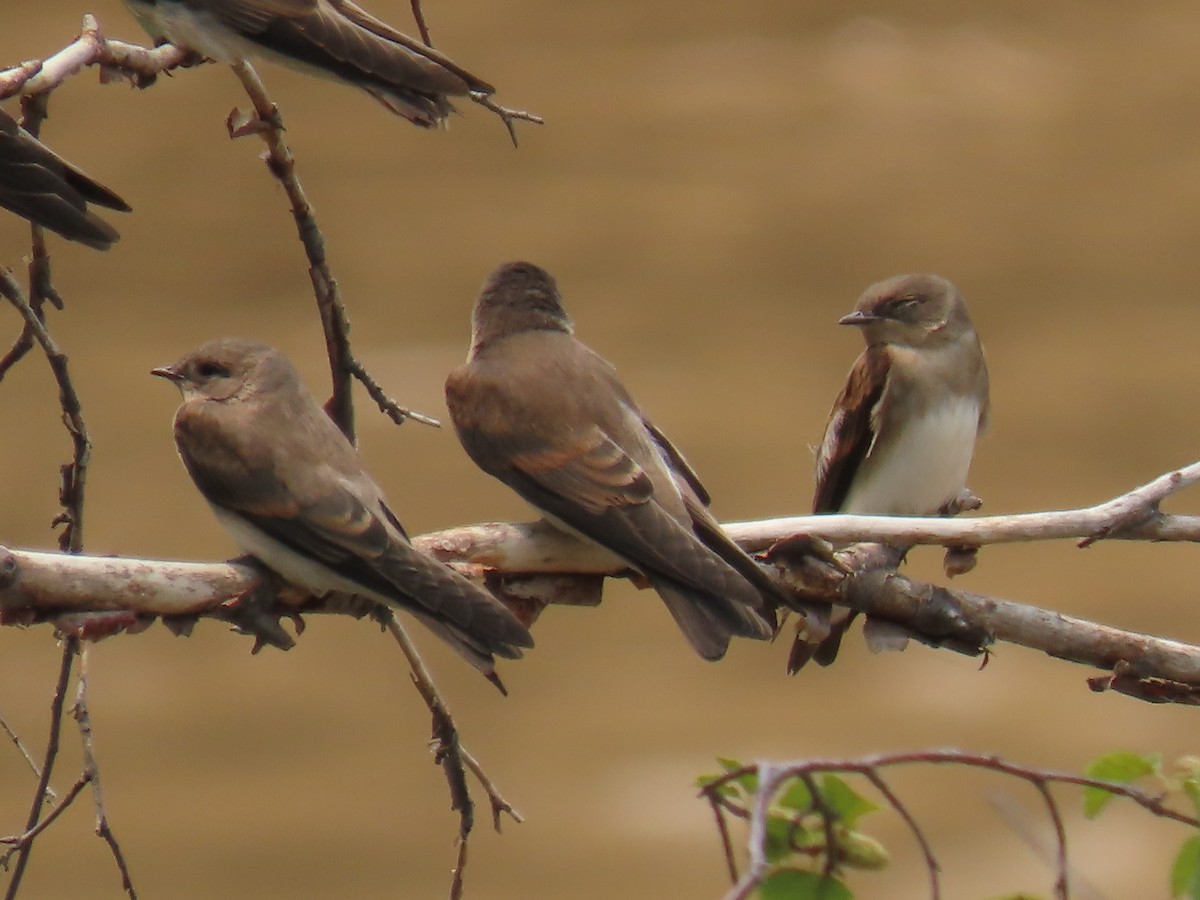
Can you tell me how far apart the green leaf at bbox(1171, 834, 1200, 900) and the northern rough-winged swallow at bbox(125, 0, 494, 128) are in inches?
74.6

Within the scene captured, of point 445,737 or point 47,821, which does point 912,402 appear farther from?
point 47,821

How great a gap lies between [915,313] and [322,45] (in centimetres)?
184

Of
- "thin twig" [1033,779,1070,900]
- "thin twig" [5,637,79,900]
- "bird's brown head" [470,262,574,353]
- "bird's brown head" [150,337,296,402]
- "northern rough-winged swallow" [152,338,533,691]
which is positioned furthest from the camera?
"bird's brown head" [470,262,574,353]

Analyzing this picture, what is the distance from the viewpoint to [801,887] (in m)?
1.74

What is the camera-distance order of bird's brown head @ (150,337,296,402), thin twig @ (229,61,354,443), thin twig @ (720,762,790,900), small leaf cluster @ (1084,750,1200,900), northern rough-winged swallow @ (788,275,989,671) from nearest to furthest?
thin twig @ (720,762,790,900), small leaf cluster @ (1084,750,1200,900), thin twig @ (229,61,354,443), bird's brown head @ (150,337,296,402), northern rough-winged swallow @ (788,275,989,671)

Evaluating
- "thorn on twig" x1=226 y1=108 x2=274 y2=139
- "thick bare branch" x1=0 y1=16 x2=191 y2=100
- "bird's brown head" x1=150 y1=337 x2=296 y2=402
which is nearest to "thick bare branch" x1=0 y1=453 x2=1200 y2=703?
"bird's brown head" x1=150 y1=337 x2=296 y2=402

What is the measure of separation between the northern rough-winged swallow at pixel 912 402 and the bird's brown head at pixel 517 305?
4.32 feet

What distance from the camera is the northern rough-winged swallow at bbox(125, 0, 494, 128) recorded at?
3383mm

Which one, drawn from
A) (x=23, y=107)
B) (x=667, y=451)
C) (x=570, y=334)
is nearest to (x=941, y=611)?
(x=667, y=451)

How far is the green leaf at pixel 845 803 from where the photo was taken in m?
1.78

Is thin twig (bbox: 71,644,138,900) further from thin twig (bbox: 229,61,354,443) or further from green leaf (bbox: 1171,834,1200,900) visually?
green leaf (bbox: 1171,834,1200,900)

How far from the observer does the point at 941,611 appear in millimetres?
2926

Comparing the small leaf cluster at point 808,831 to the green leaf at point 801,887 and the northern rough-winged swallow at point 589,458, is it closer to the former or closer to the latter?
the green leaf at point 801,887

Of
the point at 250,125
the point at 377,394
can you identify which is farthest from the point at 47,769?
the point at 250,125
